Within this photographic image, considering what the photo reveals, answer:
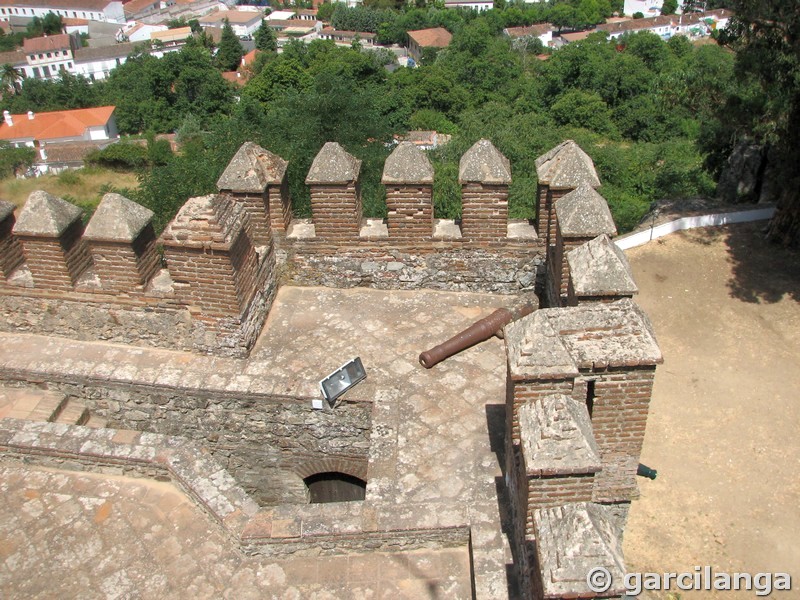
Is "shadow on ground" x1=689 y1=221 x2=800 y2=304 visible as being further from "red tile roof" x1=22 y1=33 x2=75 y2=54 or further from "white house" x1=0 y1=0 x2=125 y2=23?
"white house" x1=0 y1=0 x2=125 y2=23

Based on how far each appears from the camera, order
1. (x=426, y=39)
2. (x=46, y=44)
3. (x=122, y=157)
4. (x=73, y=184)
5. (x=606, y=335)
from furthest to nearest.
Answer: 1. (x=46, y=44)
2. (x=426, y=39)
3. (x=122, y=157)
4. (x=73, y=184)
5. (x=606, y=335)

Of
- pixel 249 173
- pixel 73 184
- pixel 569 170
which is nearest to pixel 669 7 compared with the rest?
pixel 73 184

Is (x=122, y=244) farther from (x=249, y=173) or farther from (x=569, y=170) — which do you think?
(x=569, y=170)

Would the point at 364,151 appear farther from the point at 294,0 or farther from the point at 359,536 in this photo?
the point at 294,0

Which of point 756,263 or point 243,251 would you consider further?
point 756,263

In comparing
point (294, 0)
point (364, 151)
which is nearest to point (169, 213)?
point (364, 151)
